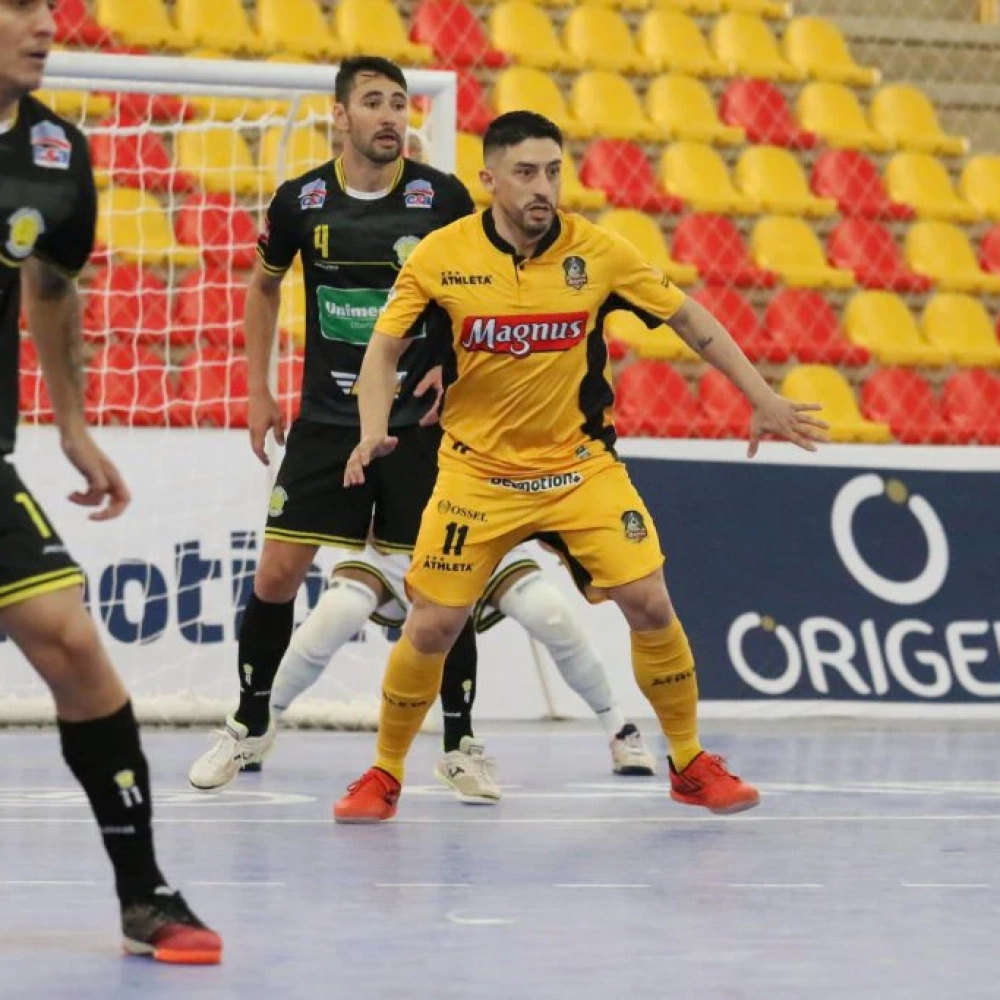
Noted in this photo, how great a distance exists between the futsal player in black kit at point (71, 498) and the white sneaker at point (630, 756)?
3.71 m

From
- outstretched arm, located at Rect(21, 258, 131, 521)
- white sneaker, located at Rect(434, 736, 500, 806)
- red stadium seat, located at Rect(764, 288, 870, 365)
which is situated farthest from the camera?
red stadium seat, located at Rect(764, 288, 870, 365)

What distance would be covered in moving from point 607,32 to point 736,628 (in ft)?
16.4

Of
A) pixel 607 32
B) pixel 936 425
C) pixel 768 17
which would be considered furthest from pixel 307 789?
pixel 768 17

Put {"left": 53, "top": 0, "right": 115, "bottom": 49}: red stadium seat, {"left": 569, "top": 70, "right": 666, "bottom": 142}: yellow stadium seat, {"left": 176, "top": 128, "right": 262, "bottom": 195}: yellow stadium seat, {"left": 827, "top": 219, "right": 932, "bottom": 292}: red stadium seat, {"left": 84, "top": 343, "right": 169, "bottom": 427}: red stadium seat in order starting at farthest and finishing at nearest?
1. {"left": 827, "top": 219, "right": 932, "bottom": 292}: red stadium seat
2. {"left": 569, "top": 70, "right": 666, "bottom": 142}: yellow stadium seat
3. {"left": 53, "top": 0, "right": 115, "bottom": 49}: red stadium seat
4. {"left": 176, "top": 128, "right": 262, "bottom": 195}: yellow stadium seat
5. {"left": 84, "top": 343, "right": 169, "bottom": 427}: red stadium seat

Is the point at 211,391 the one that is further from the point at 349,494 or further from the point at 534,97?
the point at 349,494

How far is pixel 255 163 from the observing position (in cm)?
1164

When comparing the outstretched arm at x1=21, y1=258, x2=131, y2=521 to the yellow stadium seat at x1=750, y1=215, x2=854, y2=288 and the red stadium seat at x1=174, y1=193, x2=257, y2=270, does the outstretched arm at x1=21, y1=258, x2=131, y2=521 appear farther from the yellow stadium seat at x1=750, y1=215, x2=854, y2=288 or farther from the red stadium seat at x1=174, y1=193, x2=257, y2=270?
the yellow stadium seat at x1=750, y1=215, x2=854, y2=288

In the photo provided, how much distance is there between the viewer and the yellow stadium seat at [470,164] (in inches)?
474

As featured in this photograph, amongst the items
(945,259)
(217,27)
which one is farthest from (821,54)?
(217,27)

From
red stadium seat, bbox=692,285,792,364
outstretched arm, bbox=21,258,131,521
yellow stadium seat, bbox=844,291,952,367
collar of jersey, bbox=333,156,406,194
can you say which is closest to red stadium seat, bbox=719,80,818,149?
yellow stadium seat, bbox=844,291,952,367

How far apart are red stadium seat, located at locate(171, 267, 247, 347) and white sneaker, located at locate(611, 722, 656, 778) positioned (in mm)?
3602

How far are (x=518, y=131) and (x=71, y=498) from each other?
86.2 inches

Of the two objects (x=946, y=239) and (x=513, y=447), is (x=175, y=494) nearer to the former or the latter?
(x=513, y=447)

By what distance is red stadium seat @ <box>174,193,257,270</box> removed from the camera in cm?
1095
